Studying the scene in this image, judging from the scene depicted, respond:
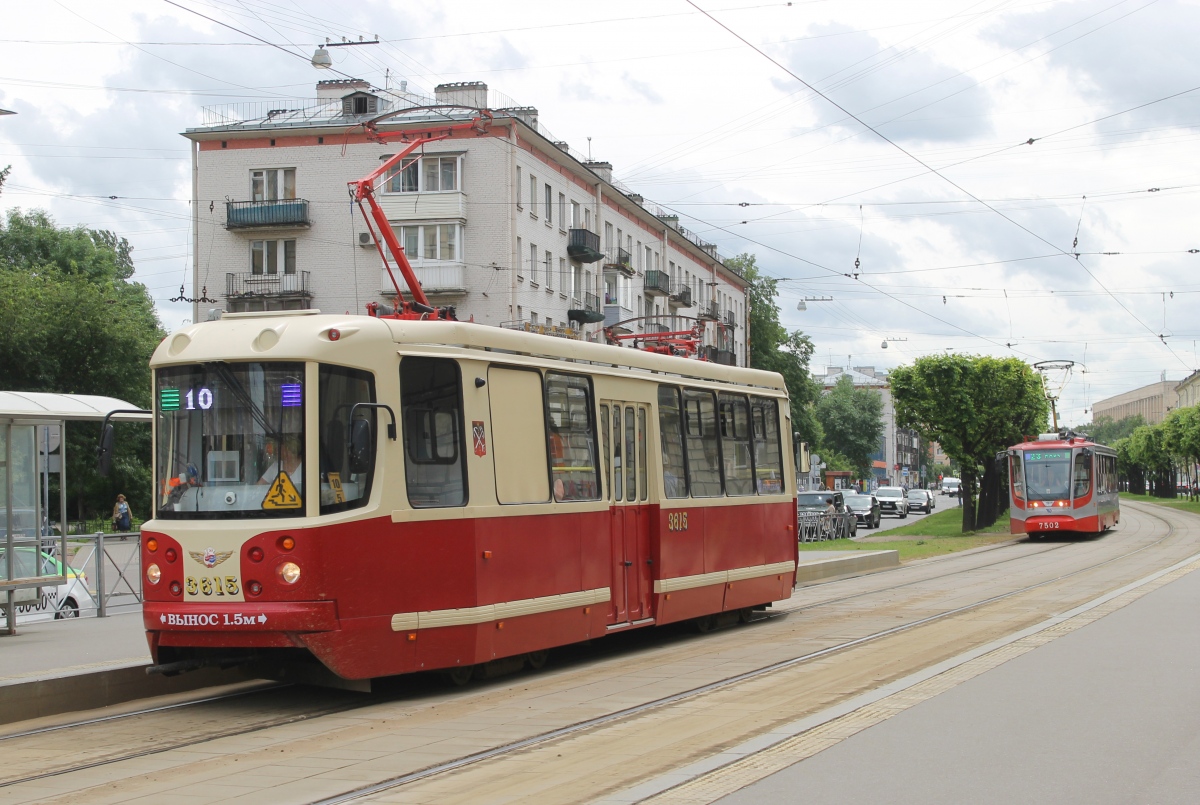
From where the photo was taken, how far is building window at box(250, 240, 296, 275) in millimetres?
46312

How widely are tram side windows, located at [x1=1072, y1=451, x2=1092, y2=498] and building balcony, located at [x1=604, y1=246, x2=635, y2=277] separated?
21695 millimetres

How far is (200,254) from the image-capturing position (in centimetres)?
4700

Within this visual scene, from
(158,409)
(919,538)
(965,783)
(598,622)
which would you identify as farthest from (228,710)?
(919,538)

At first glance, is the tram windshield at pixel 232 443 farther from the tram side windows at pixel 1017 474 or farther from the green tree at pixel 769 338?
the green tree at pixel 769 338

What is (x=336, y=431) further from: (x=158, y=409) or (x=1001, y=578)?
(x=1001, y=578)

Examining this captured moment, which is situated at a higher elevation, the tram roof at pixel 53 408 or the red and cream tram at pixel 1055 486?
the tram roof at pixel 53 408

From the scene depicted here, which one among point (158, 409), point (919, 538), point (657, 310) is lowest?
point (919, 538)

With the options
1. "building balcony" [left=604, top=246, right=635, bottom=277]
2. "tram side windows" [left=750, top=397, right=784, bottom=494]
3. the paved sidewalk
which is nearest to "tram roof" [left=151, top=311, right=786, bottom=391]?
the paved sidewalk

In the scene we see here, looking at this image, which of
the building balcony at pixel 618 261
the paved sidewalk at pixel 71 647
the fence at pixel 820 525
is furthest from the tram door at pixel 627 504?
the building balcony at pixel 618 261

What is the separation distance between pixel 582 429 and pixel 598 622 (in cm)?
181

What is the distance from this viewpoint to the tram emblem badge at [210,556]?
9539 mm

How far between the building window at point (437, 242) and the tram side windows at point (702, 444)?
30.6 meters

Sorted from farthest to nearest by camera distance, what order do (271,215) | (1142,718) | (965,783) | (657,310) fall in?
→ (657,310)
(271,215)
(1142,718)
(965,783)

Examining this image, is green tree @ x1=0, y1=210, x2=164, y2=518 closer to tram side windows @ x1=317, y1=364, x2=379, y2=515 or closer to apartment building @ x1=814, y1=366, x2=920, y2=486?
tram side windows @ x1=317, y1=364, x2=379, y2=515
